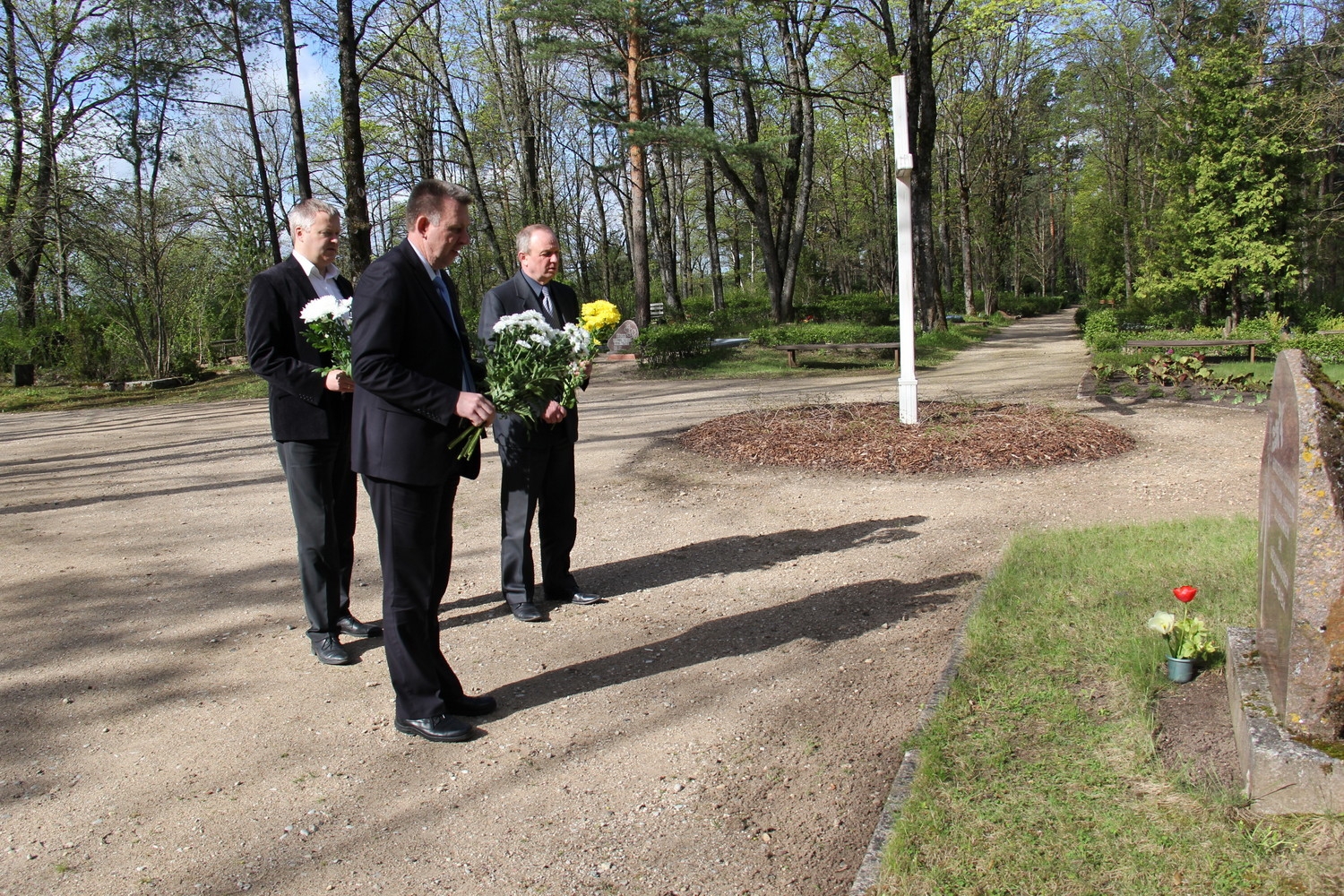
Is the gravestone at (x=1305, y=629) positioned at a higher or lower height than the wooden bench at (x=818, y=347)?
lower

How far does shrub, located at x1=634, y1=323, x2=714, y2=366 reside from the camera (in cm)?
1933

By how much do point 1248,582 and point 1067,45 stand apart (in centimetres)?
3492

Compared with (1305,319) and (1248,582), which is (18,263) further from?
(1305,319)

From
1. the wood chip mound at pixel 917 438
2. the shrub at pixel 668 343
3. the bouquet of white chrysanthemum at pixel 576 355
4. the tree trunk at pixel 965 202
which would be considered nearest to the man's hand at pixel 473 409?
the bouquet of white chrysanthemum at pixel 576 355

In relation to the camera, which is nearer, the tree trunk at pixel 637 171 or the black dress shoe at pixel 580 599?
the black dress shoe at pixel 580 599

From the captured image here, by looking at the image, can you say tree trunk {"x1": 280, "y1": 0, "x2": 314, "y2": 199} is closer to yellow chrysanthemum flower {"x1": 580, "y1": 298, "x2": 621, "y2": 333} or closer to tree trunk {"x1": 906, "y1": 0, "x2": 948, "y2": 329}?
tree trunk {"x1": 906, "y1": 0, "x2": 948, "y2": 329}

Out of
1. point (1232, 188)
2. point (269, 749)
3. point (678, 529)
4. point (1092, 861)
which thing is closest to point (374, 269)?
point (269, 749)

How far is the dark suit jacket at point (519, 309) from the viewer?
4578 millimetres

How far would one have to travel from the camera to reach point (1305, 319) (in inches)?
775

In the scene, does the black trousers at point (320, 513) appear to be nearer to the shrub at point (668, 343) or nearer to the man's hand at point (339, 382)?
the man's hand at point (339, 382)

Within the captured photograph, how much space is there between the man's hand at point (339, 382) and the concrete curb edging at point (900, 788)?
2.67m

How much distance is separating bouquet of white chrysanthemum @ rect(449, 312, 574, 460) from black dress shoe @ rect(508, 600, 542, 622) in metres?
1.27

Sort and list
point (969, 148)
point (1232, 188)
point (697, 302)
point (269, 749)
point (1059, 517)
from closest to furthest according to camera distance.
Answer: point (269, 749), point (1059, 517), point (1232, 188), point (969, 148), point (697, 302)

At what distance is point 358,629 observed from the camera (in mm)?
4570
